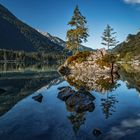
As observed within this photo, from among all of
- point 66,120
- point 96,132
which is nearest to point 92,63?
point 66,120

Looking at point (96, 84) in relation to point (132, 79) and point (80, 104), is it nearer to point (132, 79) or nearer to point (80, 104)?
point (132, 79)

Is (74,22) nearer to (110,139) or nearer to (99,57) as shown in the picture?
(99,57)

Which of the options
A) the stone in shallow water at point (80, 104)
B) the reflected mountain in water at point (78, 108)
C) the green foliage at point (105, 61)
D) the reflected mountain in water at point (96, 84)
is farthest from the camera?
the green foliage at point (105, 61)

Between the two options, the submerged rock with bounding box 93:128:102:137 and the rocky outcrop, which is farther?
the rocky outcrop

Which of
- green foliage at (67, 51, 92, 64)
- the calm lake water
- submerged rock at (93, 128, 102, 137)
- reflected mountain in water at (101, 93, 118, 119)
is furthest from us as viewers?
green foliage at (67, 51, 92, 64)

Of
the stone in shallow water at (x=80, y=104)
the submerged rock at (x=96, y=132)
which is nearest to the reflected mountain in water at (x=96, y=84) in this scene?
the stone in shallow water at (x=80, y=104)

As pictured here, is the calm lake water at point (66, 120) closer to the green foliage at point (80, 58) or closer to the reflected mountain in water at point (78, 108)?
the reflected mountain in water at point (78, 108)

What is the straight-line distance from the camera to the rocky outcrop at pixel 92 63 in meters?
54.3

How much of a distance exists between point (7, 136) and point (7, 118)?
149 inches

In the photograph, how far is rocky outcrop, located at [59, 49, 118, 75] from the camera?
5434 centimetres

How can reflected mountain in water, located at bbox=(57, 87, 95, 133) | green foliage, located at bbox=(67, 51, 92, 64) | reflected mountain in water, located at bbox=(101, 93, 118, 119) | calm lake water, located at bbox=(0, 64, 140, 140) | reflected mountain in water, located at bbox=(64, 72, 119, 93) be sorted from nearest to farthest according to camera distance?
1. calm lake water, located at bbox=(0, 64, 140, 140)
2. reflected mountain in water, located at bbox=(57, 87, 95, 133)
3. reflected mountain in water, located at bbox=(101, 93, 118, 119)
4. reflected mountain in water, located at bbox=(64, 72, 119, 93)
5. green foliage, located at bbox=(67, 51, 92, 64)

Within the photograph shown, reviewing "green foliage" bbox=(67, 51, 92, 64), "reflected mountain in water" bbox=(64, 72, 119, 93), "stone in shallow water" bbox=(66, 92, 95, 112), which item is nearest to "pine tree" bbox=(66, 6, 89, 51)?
"green foliage" bbox=(67, 51, 92, 64)

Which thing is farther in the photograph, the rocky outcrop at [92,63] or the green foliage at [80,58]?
the green foliage at [80,58]

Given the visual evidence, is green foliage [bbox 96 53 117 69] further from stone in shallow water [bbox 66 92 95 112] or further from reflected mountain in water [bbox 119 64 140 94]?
stone in shallow water [bbox 66 92 95 112]
